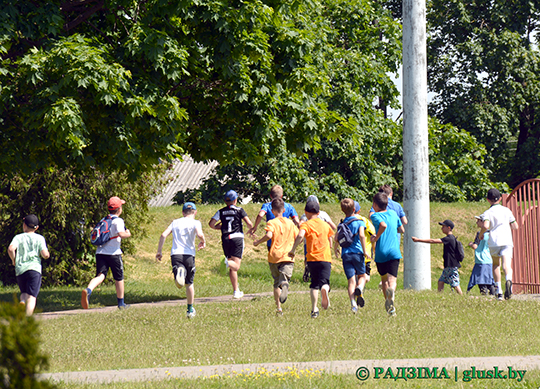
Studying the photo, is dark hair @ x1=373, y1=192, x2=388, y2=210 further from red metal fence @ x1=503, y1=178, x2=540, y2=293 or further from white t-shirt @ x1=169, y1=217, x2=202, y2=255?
red metal fence @ x1=503, y1=178, x2=540, y2=293

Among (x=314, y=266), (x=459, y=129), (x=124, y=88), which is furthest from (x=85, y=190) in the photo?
(x=459, y=129)

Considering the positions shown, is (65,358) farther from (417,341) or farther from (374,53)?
(374,53)

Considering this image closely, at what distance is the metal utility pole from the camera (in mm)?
13852

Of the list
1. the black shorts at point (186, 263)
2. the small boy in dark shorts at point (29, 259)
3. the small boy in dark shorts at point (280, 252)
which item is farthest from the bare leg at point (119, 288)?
the small boy in dark shorts at point (280, 252)

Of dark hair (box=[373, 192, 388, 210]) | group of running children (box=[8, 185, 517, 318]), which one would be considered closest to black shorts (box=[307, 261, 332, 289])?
group of running children (box=[8, 185, 517, 318])

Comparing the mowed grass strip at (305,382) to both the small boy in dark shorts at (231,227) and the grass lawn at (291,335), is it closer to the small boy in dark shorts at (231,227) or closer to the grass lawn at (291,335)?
the grass lawn at (291,335)

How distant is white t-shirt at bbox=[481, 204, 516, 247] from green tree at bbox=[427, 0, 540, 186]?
68.3 feet

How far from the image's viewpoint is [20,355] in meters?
3.16

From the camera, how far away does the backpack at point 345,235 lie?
1003cm

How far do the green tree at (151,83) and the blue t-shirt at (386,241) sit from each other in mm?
3603

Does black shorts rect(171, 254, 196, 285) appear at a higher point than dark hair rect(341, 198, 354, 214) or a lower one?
lower

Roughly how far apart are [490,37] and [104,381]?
29633mm

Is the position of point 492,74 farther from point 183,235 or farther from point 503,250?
point 183,235

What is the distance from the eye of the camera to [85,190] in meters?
17.3
